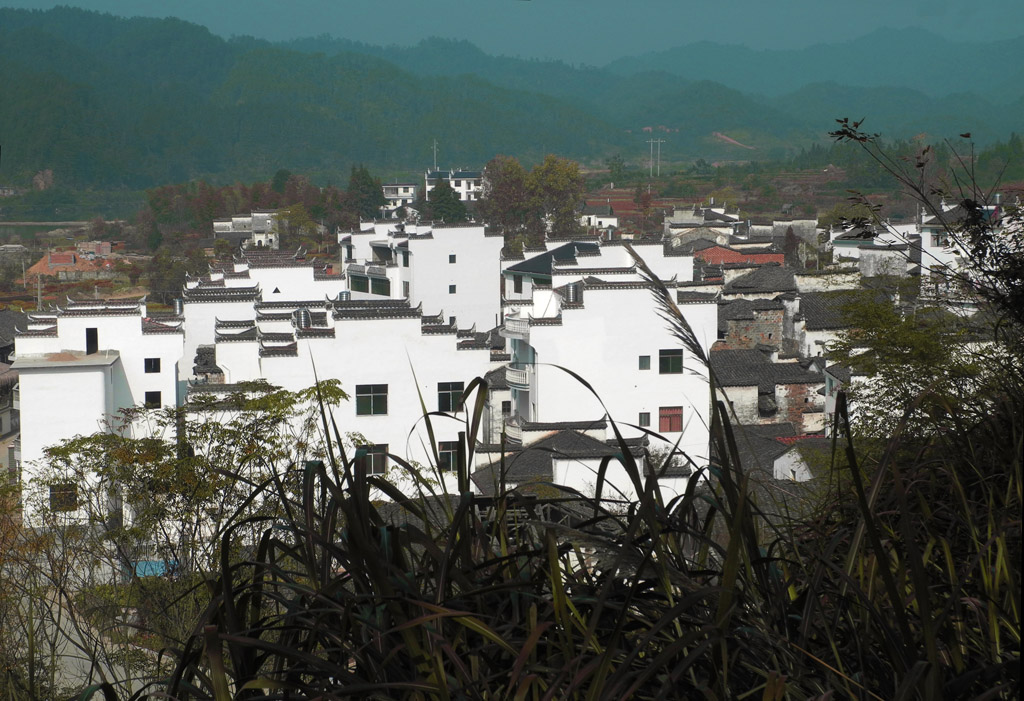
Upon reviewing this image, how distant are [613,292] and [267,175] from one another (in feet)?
285

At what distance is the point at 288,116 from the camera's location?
113m

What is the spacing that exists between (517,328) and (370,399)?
306 cm

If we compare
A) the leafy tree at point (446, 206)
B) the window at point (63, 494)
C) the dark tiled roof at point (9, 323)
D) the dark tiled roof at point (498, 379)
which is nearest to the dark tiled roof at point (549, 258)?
the dark tiled roof at point (498, 379)

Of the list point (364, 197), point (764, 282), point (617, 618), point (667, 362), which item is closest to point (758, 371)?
point (667, 362)

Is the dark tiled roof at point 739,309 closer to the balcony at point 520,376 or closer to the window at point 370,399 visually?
the balcony at point 520,376

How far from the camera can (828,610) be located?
1340mm

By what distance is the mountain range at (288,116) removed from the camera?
295 ft

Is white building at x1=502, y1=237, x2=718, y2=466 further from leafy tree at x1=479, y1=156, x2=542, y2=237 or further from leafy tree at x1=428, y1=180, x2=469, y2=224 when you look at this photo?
leafy tree at x1=428, y1=180, x2=469, y2=224

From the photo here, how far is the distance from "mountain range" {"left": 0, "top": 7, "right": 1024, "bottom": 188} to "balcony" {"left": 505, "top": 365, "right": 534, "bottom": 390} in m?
72.5

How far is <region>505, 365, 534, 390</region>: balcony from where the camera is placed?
1435cm

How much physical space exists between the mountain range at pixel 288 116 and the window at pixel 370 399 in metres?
73.7

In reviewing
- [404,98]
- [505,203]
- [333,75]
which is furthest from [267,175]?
[505,203]

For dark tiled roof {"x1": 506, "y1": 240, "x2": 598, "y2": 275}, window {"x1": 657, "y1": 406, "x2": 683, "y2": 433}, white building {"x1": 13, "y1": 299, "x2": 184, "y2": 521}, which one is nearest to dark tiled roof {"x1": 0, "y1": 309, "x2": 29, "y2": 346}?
white building {"x1": 13, "y1": 299, "x2": 184, "y2": 521}

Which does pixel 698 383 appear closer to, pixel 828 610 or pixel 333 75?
pixel 828 610
